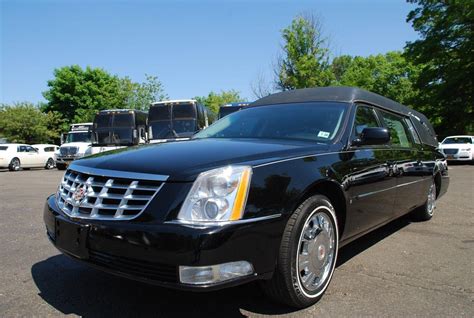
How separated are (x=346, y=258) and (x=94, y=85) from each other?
→ 142 ft

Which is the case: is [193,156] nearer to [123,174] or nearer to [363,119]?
[123,174]

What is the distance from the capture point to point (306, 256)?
317 centimetres

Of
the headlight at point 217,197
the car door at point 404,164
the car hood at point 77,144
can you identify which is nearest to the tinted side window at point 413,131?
the car door at point 404,164

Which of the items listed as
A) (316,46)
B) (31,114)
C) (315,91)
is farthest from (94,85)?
(315,91)

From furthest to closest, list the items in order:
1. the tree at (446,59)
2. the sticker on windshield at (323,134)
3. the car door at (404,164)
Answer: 1. the tree at (446,59)
2. the car door at (404,164)
3. the sticker on windshield at (323,134)

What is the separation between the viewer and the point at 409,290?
139 inches

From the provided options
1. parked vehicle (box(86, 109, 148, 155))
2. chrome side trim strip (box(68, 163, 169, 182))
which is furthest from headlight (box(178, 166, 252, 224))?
parked vehicle (box(86, 109, 148, 155))

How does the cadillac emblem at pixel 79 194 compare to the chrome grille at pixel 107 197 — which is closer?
the chrome grille at pixel 107 197

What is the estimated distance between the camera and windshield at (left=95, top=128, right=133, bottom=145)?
19.4 m

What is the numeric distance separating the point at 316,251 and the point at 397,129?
9.08ft

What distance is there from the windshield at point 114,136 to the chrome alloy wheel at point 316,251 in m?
16.7

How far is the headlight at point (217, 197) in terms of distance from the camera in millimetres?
2633

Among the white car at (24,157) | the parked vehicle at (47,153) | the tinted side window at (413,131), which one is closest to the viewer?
the tinted side window at (413,131)

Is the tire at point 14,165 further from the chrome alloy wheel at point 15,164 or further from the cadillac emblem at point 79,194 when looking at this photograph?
the cadillac emblem at point 79,194
